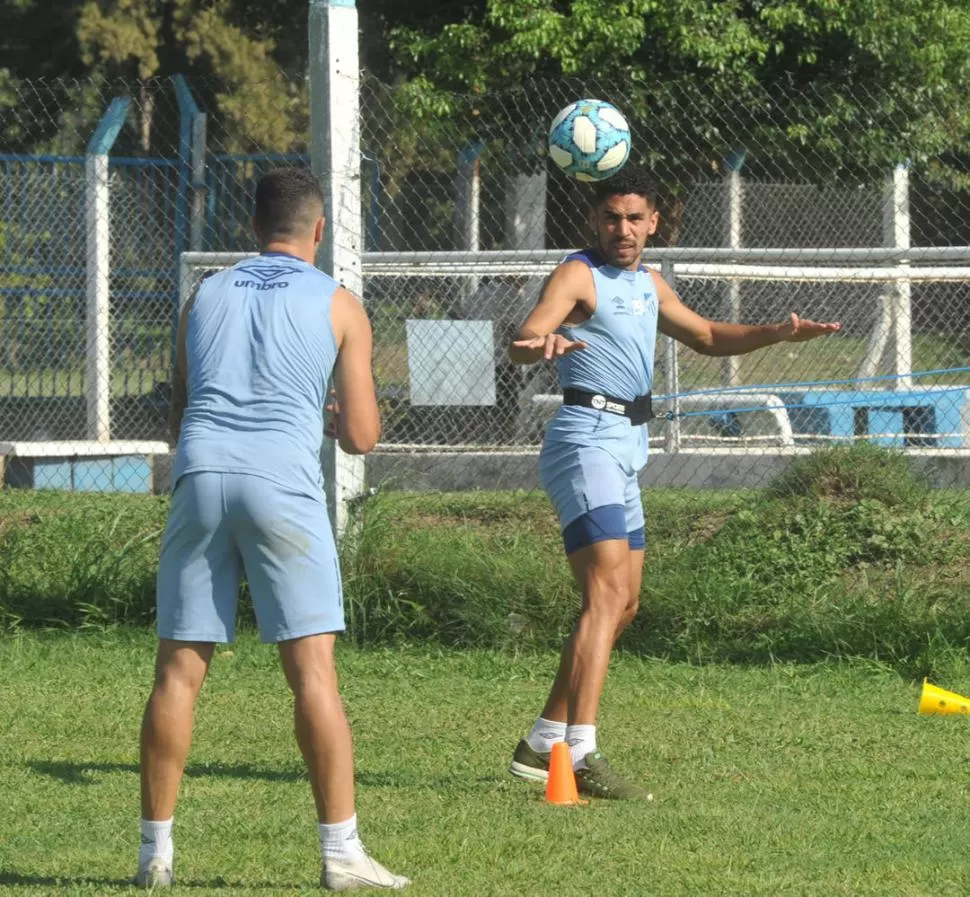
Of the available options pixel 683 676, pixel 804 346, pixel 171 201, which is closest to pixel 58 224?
pixel 171 201

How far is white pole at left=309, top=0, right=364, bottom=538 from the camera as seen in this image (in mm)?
7902

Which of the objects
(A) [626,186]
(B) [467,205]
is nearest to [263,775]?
(A) [626,186]

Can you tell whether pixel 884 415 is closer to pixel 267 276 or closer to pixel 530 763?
pixel 530 763

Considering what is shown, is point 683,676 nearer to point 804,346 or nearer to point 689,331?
point 689,331

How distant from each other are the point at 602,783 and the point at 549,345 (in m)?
1.44

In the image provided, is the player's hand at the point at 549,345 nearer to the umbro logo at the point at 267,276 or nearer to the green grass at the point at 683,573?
the umbro logo at the point at 267,276

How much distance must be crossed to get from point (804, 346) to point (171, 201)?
17.2 ft

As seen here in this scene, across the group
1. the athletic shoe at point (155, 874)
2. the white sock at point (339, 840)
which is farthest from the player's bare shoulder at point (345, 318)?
the athletic shoe at point (155, 874)

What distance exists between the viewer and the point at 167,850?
4.29 m

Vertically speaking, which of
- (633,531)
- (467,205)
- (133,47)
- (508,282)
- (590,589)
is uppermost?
(133,47)

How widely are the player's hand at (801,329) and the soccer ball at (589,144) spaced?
3.61ft

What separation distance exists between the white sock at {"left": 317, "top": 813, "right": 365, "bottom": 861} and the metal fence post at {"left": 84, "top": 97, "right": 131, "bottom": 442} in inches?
314

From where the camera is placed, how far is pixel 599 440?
5.69 metres

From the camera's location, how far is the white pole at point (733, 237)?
11406 mm
